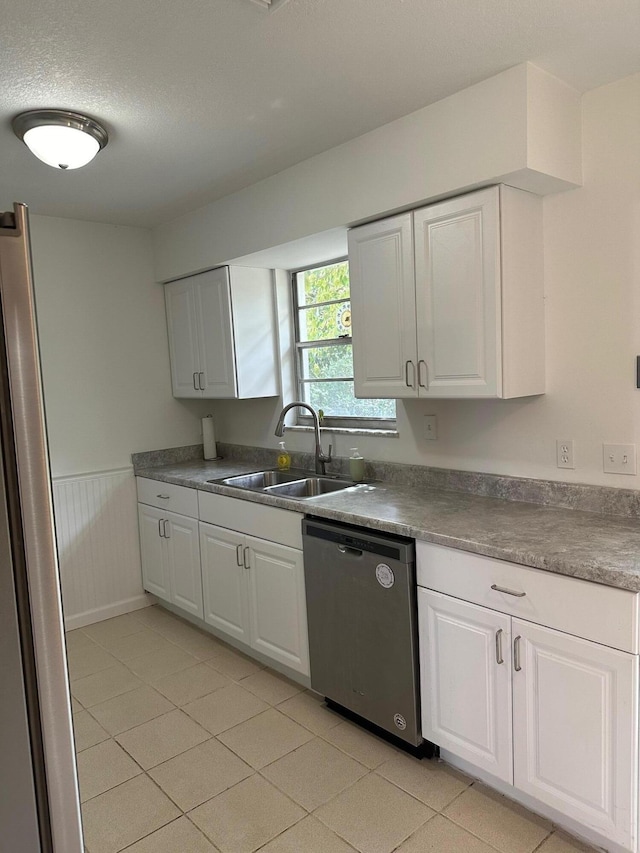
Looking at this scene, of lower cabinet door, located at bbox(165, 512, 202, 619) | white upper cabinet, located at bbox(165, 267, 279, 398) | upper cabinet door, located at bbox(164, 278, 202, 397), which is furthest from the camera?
upper cabinet door, located at bbox(164, 278, 202, 397)

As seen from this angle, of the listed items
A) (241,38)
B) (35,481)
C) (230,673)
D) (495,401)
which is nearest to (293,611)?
(230,673)

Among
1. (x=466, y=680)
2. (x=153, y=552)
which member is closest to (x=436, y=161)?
(x=466, y=680)

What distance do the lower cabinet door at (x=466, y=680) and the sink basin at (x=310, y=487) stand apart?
3.70 ft

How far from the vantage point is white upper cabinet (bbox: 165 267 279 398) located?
3561 millimetres

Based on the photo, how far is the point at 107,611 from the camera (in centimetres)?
387

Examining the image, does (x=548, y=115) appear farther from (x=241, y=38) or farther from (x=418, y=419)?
(x=418, y=419)

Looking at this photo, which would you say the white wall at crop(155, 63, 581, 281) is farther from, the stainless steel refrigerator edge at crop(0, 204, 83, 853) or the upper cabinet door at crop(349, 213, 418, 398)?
the stainless steel refrigerator edge at crop(0, 204, 83, 853)

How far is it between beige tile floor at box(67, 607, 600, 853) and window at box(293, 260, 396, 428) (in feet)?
4.70

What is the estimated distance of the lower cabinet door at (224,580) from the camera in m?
3.08

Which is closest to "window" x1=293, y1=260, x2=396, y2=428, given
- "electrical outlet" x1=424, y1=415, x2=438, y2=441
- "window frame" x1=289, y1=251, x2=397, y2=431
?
"window frame" x1=289, y1=251, x2=397, y2=431

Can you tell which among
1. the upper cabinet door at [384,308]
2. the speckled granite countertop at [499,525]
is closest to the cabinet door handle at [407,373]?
the upper cabinet door at [384,308]

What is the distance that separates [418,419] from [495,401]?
17.0 inches

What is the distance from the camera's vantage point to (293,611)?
276 cm

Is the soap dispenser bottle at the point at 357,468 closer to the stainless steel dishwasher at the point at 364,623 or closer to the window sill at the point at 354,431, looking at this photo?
the window sill at the point at 354,431
